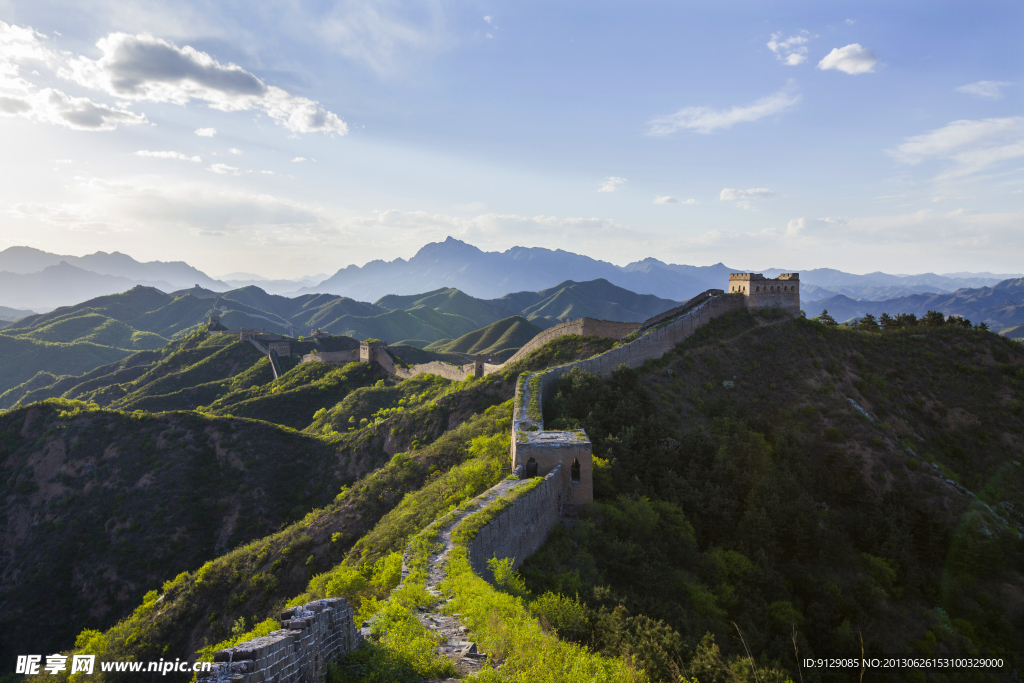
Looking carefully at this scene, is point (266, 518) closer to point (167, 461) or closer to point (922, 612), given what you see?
point (167, 461)

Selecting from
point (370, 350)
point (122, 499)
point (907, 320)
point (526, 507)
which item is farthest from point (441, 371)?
point (907, 320)

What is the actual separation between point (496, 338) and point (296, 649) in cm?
14444

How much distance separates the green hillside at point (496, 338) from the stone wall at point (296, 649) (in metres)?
131

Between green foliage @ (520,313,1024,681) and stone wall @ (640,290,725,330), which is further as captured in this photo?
stone wall @ (640,290,725,330)

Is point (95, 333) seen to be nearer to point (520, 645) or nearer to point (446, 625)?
point (446, 625)

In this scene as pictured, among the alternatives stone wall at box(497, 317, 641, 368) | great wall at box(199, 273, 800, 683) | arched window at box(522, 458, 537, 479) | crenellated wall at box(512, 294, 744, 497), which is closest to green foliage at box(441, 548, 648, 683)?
great wall at box(199, 273, 800, 683)

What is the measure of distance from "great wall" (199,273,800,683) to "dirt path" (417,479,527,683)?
0.8 inches

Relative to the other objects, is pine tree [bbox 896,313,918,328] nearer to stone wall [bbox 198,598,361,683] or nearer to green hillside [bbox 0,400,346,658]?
green hillside [bbox 0,400,346,658]

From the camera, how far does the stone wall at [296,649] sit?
5.07 metres

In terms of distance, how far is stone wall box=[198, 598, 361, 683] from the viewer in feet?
16.6

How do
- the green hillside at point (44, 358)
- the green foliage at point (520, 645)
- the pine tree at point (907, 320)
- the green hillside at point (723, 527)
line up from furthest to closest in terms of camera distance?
the green hillside at point (44, 358)
the pine tree at point (907, 320)
the green hillside at point (723, 527)
the green foliage at point (520, 645)

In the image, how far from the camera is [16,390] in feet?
323

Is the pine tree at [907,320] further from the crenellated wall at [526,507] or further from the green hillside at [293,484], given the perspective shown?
the green hillside at [293,484]

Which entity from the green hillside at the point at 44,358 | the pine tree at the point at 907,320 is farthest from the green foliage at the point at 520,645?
the green hillside at the point at 44,358
